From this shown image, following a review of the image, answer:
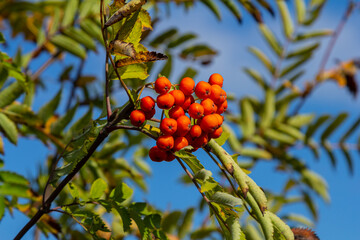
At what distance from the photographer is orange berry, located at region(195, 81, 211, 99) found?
956 millimetres

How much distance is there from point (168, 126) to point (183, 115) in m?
0.06

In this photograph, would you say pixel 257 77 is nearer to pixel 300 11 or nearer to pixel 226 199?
pixel 300 11

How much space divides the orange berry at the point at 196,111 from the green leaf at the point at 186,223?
1.35 meters

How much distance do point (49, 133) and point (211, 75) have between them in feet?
3.57

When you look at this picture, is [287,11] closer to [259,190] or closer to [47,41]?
[47,41]

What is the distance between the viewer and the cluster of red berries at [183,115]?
91 centimetres

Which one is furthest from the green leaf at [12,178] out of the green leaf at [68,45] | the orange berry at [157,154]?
the green leaf at [68,45]

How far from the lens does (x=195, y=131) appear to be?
92 cm

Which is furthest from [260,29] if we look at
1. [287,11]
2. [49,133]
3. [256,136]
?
[49,133]

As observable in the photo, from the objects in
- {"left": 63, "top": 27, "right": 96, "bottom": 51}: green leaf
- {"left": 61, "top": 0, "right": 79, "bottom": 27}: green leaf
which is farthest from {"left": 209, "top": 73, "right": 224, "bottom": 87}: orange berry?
{"left": 61, "top": 0, "right": 79, "bottom": 27}: green leaf

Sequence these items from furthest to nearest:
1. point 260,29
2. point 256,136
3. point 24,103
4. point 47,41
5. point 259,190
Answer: point 260,29, point 256,136, point 47,41, point 24,103, point 259,190

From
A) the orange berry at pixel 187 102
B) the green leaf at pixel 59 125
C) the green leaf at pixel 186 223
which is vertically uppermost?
the green leaf at pixel 59 125

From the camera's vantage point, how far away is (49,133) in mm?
1858

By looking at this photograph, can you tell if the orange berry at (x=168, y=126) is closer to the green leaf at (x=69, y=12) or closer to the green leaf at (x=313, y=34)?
the green leaf at (x=69, y=12)
